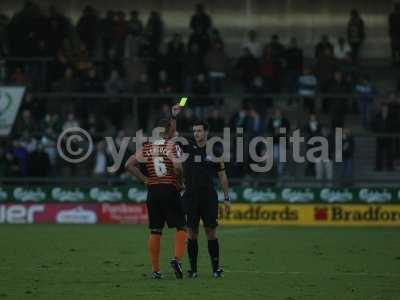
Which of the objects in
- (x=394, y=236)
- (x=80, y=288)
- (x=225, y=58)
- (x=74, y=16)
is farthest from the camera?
(x=74, y=16)

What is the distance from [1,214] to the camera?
91.4ft

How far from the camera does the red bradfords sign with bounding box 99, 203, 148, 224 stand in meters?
27.8

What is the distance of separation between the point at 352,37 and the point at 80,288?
20031mm

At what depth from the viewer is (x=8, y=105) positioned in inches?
1152

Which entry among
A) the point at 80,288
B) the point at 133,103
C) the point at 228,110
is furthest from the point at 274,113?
the point at 80,288

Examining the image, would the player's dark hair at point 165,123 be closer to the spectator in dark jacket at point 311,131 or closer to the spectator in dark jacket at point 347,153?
the spectator in dark jacket at point 311,131

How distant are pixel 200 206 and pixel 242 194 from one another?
12.4 m

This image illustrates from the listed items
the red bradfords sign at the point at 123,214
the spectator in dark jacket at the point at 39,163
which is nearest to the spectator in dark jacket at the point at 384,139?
the red bradfords sign at the point at 123,214

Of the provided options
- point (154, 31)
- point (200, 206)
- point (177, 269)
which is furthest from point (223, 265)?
point (154, 31)

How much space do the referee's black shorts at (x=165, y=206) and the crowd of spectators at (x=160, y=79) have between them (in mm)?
12773

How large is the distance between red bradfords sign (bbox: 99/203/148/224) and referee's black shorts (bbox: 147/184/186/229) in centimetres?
1277

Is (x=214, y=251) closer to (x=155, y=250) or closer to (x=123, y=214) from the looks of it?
(x=155, y=250)

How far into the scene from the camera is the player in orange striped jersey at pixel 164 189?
1482 cm

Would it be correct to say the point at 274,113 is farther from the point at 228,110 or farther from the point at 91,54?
the point at 91,54
